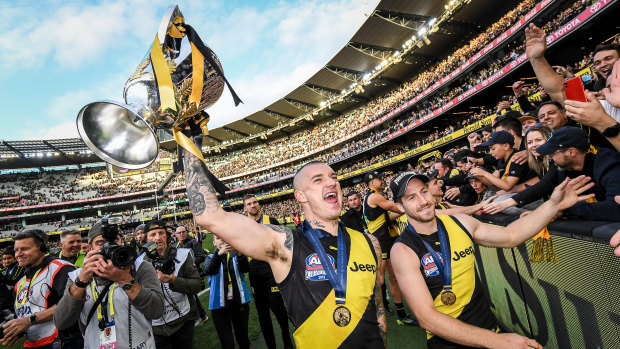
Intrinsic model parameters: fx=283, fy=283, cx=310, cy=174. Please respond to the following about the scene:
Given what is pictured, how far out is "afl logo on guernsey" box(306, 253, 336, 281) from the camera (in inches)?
68.2

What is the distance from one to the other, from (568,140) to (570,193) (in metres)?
0.39

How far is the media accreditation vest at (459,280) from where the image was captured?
6.45 feet

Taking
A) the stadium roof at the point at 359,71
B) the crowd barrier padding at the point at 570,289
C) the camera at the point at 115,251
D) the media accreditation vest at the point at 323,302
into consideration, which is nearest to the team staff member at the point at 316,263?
the media accreditation vest at the point at 323,302

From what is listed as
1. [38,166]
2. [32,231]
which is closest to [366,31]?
[32,231]

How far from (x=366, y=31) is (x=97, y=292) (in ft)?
91.2

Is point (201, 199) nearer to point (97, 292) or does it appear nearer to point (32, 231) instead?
point (97, 292)

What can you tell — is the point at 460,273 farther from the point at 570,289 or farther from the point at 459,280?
the point at 570,289

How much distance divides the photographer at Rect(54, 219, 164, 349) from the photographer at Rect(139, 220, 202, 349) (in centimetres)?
42

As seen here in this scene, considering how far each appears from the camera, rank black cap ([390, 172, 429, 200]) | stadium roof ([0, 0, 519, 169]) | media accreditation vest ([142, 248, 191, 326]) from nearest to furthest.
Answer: black cap ([390, 172, 429, 200]), media accreditation vest ([142, 248, 191, 326]), stadium roof ([0, 0, 519, 169])

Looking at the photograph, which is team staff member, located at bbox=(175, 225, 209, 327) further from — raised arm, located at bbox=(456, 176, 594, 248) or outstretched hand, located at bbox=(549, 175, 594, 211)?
outstretched hand, located at bbox=(549, 175, 594, 211)

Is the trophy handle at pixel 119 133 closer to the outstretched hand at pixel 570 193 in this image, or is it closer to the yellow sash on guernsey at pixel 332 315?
the yellow sash on guernsey at pixel 332 315

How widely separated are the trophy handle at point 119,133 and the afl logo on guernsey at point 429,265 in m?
1.95

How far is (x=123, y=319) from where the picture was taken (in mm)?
2348

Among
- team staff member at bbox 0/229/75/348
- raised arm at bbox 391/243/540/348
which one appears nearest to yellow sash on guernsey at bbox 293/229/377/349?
raised arm at bbox 391/243/540/348
